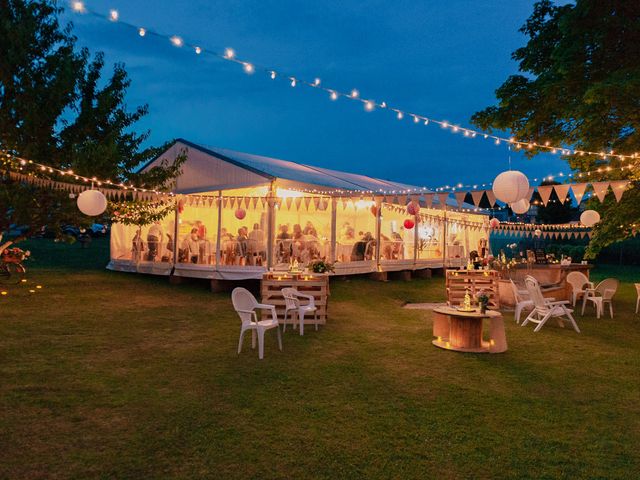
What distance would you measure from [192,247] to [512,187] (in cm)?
869

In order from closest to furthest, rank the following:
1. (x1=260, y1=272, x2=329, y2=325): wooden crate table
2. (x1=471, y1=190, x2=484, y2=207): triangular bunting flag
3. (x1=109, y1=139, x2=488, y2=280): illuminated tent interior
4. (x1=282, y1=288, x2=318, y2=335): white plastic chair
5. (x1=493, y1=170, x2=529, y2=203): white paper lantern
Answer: (x1=493, y1=170, x2=529, y2=203): white paper lantern → (x1=282, y1=288, x2=318, y2=335): white plastic chair → (x1=471, y1=190, x2=484, y2=207): triangular bunting flag → (x1=260, y1=272, x2=329, y2=325): wooden crate table → (x1=109, y1=139, x2=488, y2=280): illuminated tent interior

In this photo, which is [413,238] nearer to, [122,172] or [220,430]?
[122,172]

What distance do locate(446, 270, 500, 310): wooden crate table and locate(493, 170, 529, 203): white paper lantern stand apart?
4690mm

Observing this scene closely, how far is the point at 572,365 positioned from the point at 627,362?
2.84ft

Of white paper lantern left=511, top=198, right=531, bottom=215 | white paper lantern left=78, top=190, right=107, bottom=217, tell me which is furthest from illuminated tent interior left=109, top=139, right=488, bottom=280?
white paper lantern left=78, top=190, right=107, bottom=217

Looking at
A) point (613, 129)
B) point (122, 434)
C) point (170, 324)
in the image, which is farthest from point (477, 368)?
point (613, 129)

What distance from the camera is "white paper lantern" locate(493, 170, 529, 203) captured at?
561cm

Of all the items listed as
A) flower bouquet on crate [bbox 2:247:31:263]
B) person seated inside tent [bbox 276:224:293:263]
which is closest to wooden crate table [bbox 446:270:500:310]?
person seated inside tent [bbox 276:224:293:263]

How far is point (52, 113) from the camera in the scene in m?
9.17

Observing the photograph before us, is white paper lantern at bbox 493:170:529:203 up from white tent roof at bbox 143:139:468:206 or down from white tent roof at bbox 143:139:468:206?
down

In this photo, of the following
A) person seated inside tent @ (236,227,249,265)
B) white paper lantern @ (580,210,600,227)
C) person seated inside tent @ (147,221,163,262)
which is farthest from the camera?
person seated inside tent @ (147,221,163,262)

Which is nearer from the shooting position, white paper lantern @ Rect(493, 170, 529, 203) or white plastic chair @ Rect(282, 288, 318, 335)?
white paper lantern @ Rect(493, 170, 529, 203)

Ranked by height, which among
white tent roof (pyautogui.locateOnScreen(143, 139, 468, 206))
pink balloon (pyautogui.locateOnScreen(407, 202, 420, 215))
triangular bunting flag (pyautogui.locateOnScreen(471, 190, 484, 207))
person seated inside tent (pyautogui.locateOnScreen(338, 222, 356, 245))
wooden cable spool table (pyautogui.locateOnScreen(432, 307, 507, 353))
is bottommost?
wooden cable spool table (pyautogui.locateOnScreen(432, 307, 507, 353))

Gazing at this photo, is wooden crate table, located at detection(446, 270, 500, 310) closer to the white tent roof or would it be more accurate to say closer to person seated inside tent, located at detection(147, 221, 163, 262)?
the white tent roof
